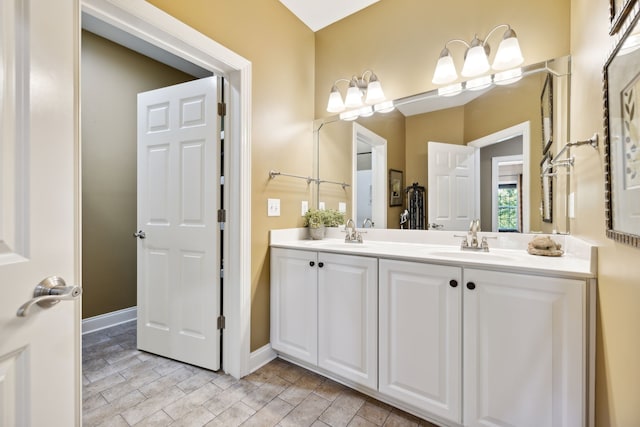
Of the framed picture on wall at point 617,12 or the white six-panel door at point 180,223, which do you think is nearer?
the framed picture on wall at point 617,12

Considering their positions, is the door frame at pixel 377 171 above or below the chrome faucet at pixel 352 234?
above

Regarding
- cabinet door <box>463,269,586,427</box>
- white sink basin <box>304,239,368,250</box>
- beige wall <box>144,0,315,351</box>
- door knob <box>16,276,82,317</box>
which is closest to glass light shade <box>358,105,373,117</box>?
beige wall <box>144,0,315,351</box>

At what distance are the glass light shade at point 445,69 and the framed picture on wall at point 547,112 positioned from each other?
492 mm

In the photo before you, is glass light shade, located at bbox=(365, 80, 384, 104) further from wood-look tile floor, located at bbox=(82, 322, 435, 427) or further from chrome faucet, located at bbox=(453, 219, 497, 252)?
wood-look tile floor, located at bbox=(82, 322, 435, 427)

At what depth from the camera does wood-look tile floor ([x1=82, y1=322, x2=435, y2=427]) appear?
1458 mm

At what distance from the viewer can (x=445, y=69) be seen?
181cm

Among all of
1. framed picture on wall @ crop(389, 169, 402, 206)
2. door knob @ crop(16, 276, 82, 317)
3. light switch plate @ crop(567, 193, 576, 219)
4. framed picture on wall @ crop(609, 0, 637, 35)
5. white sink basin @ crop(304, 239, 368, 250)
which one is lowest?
white sink basin @ crop(304, 239, 368, 250)

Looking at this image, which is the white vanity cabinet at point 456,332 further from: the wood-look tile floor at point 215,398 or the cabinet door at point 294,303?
the wood-look tile floor at point 215,398

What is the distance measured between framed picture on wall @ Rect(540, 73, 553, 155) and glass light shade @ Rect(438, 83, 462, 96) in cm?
44

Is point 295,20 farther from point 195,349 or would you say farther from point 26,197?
point 195,349

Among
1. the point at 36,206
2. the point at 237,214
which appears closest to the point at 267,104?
the point at 237,214

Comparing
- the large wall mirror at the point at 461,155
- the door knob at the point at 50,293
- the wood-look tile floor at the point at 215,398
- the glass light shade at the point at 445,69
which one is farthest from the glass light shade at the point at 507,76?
the door knob at the point at 50,293

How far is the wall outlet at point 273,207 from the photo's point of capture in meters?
2.05

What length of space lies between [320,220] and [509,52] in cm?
160
